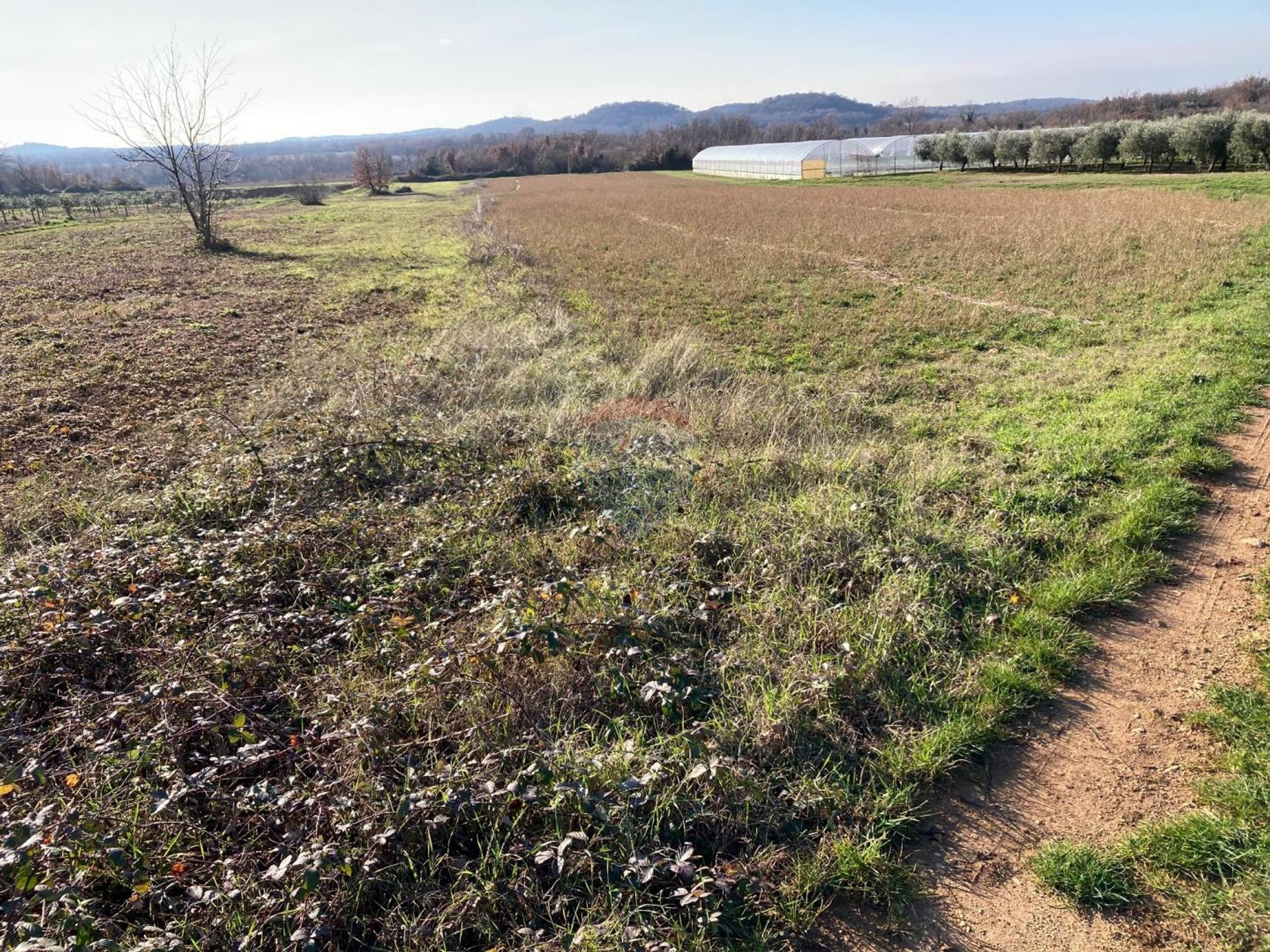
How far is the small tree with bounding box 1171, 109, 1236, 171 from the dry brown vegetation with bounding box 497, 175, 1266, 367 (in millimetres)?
13654

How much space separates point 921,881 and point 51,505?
25.6 ft

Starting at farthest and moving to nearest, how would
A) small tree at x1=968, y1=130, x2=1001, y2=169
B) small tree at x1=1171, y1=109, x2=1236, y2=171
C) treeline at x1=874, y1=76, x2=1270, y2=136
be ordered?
treeline at x1=874, y1=76, x2=1270, y2=136, small tree at x1=968, y1=130, x2=1001, y2=169, small tree at x1=1171, y1=109, x2=1236, y2=171

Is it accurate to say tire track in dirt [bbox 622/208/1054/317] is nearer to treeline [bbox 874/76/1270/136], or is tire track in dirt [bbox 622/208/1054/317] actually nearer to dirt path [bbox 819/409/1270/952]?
dirt path [bbox 819/409/1270/952]

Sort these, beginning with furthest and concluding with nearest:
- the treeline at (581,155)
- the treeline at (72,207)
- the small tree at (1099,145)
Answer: the treeline at (581,155) → the treeline at (72,207) → the small tree at (1099,145)

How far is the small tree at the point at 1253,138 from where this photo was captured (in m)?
37.6

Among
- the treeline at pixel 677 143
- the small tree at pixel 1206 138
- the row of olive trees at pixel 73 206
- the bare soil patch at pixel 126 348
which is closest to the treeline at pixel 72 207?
the row of olive trees at pixel 73 206

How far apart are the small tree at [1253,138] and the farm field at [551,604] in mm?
38286

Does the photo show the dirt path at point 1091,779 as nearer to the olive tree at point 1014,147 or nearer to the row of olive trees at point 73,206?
the row of olive trees at point 73,206

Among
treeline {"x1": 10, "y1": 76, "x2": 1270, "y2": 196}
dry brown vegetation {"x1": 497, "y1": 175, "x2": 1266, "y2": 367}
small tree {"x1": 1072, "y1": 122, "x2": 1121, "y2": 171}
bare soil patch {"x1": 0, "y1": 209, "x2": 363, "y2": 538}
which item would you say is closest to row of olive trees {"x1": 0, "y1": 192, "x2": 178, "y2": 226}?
treeline {"x1": 10, "y1": 76, "x2": 1270, "y2": 196}

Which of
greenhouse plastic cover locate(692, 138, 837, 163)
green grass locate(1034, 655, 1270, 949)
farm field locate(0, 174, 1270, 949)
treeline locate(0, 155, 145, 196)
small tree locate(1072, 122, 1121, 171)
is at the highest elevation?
treeline locate(0, 155, 145, 196)

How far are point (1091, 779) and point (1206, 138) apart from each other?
53967 mm

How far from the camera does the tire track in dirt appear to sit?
13492 millimetres

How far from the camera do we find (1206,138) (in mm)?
40688

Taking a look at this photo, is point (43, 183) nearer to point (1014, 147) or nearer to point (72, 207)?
point (72, 207)
